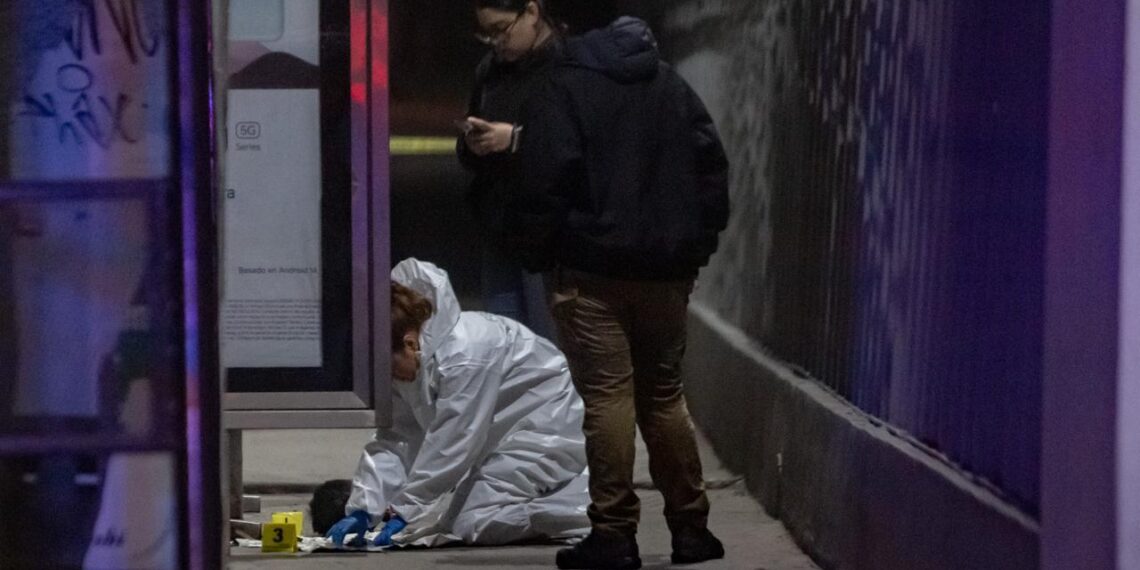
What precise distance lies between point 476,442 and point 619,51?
126 centimetres

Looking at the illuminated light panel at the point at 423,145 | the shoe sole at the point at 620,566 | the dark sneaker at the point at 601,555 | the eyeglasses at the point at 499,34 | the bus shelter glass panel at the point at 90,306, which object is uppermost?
the eyeglasses at the point at 499,34

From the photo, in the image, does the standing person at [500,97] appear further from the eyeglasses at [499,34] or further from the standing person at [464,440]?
the standing person at [464,440]

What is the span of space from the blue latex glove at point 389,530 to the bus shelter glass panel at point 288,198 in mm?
451

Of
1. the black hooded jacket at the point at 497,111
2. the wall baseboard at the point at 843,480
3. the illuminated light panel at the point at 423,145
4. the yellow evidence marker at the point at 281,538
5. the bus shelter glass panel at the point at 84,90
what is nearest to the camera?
the bus shelter glass panel at the point at 84,90

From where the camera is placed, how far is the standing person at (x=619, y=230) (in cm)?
552

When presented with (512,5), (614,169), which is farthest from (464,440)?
(512,5)

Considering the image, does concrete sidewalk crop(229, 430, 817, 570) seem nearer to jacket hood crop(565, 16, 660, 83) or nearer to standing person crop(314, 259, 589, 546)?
standing person crop(314, 259, 589, 546)

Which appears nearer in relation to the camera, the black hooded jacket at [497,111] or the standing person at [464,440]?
the standing person at [464,440]

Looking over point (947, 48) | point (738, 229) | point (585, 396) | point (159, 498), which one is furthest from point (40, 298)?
point (738, 229)

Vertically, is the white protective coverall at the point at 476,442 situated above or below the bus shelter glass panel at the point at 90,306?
below

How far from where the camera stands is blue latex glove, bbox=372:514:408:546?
6137mm

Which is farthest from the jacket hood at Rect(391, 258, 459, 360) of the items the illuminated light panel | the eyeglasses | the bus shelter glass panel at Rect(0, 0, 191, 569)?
the illuminated light panel

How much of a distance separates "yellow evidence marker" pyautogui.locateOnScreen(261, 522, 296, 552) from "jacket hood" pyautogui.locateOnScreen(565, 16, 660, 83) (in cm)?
168

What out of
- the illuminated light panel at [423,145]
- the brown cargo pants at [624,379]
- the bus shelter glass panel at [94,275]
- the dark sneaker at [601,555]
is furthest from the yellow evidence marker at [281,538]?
the illuminated light panel at [423,145]
